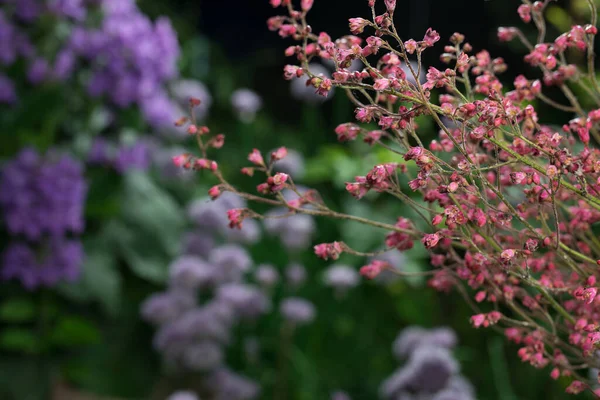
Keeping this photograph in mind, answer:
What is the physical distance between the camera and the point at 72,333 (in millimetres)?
2564

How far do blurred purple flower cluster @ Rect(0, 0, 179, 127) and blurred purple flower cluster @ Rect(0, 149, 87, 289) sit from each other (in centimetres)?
30

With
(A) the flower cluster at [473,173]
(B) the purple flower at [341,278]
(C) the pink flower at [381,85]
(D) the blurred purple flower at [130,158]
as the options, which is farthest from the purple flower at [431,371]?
(C) the pink flower at [381,85]

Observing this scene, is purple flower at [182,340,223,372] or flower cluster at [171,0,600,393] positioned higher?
purple flower at [182,340,223,372]

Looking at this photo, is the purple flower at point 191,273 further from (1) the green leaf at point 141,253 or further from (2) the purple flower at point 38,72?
(2) the purple flower at point 38,72

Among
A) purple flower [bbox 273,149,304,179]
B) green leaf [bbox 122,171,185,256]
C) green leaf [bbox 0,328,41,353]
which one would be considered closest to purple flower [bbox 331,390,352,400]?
purple flower [bbox 273,149,304,179]

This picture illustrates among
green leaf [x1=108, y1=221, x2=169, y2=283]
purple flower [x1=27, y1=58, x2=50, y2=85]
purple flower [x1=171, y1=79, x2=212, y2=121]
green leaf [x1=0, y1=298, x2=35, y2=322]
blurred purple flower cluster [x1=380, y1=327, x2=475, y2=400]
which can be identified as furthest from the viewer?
purple flower [x1=171, y1=79, x2=212, y2=121]

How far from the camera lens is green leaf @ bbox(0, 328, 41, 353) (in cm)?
250

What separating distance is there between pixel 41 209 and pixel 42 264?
0.20 meters

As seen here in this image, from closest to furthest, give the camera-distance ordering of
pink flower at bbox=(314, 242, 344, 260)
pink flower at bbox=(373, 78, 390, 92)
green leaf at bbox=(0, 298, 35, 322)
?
pink flower at bbox=(373, 78, 390, 92) < pink flower at bbox=(314, 242, 344, 260) < green leaf at bbox=(0, 298, 35, 322)

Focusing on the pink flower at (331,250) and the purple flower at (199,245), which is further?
the purple flower at (199,245)

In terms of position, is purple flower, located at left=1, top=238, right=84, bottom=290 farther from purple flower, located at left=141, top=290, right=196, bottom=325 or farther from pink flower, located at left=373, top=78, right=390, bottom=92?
pink flower, located at left=373, top=78, right=390, bottom=92

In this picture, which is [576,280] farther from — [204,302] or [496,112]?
[204,302]

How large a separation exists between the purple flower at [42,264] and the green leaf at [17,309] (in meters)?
0.09

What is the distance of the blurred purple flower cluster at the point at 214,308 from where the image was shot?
237 centimetres
